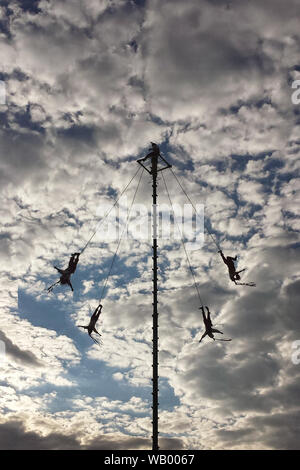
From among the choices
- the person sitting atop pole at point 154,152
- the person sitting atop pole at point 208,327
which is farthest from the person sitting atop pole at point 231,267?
the person sitting atop pole at point 154,152

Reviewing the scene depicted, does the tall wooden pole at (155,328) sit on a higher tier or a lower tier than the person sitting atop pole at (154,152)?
lower

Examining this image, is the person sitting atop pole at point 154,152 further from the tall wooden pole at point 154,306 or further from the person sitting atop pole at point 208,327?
the person sitting atop pole at point 208,327

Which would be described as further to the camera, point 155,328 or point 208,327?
point 208,327

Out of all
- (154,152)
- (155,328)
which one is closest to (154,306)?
(155,328)

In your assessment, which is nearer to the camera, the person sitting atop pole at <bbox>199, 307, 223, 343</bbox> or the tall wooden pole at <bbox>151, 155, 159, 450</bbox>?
the tall wooden pole at <bbox>151, 155, 159, 450</bbox>

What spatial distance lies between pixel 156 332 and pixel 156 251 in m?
4.30

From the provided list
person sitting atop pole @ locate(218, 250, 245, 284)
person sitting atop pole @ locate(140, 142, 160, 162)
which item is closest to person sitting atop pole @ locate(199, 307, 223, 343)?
person sitting atop pole @ locate(218, 250, 245, 284)

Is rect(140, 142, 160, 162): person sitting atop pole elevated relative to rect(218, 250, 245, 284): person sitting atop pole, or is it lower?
elevated

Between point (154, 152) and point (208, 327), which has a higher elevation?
point (154, 152)

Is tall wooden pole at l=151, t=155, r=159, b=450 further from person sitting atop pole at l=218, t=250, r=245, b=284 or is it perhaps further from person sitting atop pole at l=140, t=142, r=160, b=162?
person sitting atop pole at l=218, t=250, r=245, b=284

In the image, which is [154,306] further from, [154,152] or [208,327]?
[154,152]

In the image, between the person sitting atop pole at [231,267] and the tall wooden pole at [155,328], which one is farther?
the person sitting atop pole at [231,267]
